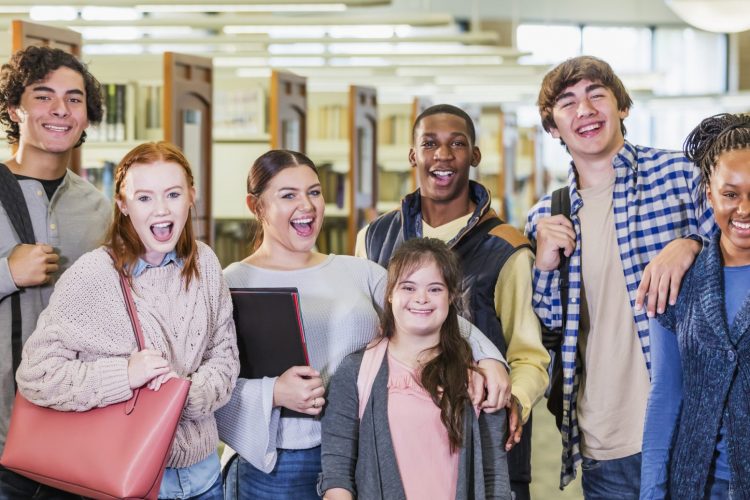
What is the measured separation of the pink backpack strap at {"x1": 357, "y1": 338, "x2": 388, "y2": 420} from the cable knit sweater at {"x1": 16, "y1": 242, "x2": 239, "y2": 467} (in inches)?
10.5

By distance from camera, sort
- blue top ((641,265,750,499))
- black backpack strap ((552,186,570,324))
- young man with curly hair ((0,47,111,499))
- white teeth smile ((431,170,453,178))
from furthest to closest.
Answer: white teeth smile ((431,170,453,178)) < black backpack strap ((552,186,570,324)) < young man with curly hair ((0,47,111,499)) < blue top ((641,265,750,499))

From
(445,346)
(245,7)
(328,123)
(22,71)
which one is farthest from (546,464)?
(328,123)

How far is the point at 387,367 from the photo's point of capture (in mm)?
2123

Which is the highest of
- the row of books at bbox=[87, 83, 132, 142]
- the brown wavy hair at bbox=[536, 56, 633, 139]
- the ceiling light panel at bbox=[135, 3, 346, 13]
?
the ceiling light panel at bbox=[135, 3, 346, 13]

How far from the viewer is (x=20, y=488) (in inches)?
86.6

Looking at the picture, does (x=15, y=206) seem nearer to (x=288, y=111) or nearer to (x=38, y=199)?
(x=38, y=199)

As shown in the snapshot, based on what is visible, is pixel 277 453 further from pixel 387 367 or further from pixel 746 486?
pixel 746 486

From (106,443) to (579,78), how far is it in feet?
4.57

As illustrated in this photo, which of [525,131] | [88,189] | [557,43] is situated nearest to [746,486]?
[88,189]

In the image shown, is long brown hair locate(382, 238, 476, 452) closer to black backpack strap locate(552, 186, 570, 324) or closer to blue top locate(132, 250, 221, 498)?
black backpack strap locate(552, 186, 570, 324)

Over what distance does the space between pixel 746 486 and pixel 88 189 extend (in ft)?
5.48

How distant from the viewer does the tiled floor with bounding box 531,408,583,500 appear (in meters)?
4.58

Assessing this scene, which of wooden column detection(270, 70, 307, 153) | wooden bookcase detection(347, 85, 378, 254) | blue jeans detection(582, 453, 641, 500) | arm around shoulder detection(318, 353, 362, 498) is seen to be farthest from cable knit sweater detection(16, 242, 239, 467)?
wooden bookcase detection(347, 85, 378, 254)

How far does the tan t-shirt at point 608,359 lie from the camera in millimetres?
2334
